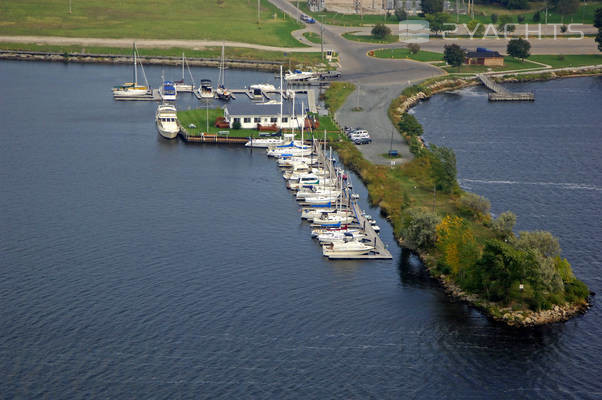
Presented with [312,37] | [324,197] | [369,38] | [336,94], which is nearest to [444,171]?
[324,197]

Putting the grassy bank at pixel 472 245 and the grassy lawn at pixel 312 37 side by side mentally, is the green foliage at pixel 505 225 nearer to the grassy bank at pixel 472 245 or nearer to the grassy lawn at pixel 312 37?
the grassy bank at pixel 472 245

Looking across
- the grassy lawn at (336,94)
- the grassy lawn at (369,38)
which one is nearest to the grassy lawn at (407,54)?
the grassy lawn at (369,38)

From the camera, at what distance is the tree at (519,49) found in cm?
15075

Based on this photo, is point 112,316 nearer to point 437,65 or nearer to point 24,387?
point 24,387

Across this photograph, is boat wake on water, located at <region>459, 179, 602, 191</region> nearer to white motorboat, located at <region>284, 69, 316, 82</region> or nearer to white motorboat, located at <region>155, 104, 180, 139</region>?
white motorboat, located at <region>155, 104, 180, 139</region>

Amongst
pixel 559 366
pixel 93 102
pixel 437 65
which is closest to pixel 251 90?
pixel 93 102

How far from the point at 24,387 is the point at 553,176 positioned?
60082 mm

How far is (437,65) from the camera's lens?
485 feet

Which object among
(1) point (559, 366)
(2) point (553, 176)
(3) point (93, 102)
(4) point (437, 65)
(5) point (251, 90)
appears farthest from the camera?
(4) point (437, 65)

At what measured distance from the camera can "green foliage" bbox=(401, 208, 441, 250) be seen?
2702 inches

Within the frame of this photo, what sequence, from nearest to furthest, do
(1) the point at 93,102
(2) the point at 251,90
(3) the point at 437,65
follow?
(1) the point at 93,102, (2) the point at 251,90, (3) the point at 437,65

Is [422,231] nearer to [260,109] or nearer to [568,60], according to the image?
[260,109]

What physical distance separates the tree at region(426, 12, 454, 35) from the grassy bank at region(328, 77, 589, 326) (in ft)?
276

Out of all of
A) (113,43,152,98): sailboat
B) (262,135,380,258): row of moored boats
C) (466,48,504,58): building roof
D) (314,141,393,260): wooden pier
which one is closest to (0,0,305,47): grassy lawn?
(466,48,504,58): building roof
